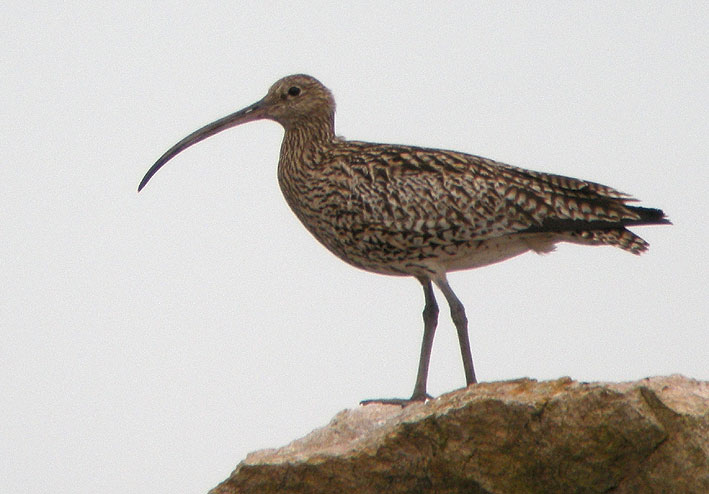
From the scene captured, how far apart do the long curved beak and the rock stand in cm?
599

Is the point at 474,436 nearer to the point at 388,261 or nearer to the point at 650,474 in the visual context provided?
the point at 650,474

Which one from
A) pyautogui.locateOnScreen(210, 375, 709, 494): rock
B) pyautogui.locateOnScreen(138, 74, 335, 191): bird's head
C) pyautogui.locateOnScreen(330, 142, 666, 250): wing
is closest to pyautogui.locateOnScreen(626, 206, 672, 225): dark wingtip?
pyautogui.locateOnScreen(330, 142, 666, 250): wing

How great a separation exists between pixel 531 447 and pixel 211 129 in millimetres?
7264

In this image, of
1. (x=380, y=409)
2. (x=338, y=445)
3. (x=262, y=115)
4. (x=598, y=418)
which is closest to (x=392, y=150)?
(x=262, y=115)

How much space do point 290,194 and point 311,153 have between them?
1.73ft

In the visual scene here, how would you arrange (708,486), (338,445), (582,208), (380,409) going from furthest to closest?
(582,208)
(380,409)
(338,445)
(708,486)

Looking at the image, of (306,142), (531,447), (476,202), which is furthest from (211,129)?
(531,447)

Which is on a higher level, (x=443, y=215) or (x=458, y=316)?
(x=443, y=215)

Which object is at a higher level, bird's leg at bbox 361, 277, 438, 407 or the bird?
the bird

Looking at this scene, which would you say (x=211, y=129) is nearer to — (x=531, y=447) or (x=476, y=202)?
(x=476, y=202)

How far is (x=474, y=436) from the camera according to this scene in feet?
30.6

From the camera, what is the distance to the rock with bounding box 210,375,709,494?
9000 millimetres

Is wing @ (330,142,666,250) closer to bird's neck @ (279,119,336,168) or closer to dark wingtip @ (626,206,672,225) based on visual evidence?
dark wingtip @ (626,206,672,225)

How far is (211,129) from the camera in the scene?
50.2 feet
